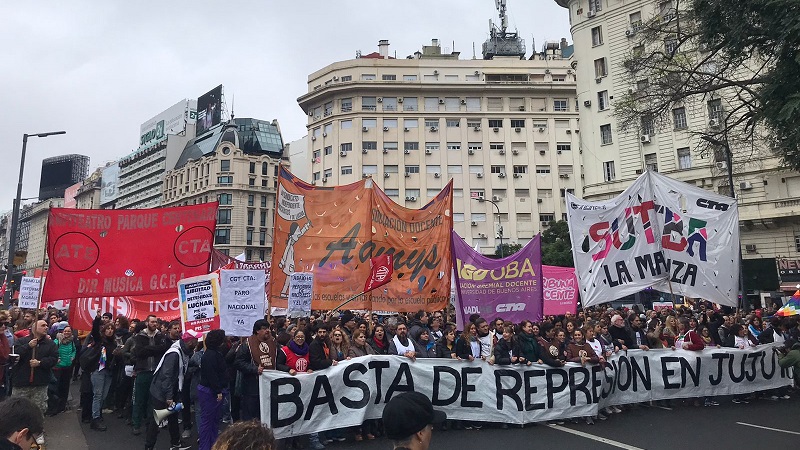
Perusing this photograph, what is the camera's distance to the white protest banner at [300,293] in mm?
9594

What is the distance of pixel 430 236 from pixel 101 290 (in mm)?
6306

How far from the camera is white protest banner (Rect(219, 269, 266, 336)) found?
8.03 m

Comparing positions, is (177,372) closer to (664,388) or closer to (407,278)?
(407,278)

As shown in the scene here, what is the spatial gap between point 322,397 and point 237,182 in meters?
77.9

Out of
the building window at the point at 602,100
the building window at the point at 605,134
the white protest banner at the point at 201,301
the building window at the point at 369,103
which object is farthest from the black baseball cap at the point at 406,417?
the building window at the point at 369,103

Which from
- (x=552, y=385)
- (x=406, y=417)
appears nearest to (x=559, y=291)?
(x=552, y=385)

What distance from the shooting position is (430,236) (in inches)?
446

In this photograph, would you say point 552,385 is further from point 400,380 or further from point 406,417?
point 406,417

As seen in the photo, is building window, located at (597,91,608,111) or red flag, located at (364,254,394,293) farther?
building window, located at (597,91,608,111)

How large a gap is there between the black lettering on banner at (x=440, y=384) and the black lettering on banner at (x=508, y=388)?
63 cm

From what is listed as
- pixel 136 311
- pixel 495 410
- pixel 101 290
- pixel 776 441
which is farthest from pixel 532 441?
pixel 136 311

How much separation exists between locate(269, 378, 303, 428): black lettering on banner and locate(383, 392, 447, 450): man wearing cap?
481cm

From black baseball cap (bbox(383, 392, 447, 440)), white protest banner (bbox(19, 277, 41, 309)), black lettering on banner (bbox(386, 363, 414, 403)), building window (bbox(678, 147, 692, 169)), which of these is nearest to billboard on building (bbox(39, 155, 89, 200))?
white protest banner (bbox(19, 277, 41, 309))

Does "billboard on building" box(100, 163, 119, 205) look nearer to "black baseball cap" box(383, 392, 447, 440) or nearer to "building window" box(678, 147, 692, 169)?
"building window" box(678, 147, 692, 169)
